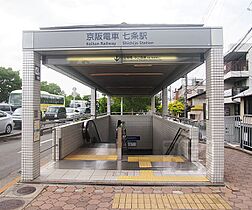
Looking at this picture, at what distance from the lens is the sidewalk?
3994 millimetres

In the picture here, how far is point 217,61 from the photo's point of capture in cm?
507

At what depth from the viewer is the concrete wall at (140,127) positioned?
19172 mm

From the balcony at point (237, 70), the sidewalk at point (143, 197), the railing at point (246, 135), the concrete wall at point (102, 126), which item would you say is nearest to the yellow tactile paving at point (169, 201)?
the sidewalk at point (143, 197)

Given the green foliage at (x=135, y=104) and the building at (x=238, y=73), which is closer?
the building at (x=238, y=73)

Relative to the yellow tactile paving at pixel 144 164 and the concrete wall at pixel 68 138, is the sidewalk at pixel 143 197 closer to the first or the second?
the yellow tactile paving at pixel 144 164

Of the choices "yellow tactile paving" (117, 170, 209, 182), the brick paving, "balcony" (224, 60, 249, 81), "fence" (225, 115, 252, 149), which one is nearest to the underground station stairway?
"yellow tactile paving" (117, 170, 209, 182)

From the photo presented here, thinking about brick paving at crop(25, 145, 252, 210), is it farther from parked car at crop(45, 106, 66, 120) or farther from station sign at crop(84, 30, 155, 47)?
parked car at crop(45, 106, 66, 120)

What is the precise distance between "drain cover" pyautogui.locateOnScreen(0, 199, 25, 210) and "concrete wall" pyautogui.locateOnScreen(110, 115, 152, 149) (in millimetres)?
14937

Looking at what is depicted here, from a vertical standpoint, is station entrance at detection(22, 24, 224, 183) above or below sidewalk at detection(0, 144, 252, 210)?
above

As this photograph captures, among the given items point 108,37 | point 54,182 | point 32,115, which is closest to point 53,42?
point 108,37

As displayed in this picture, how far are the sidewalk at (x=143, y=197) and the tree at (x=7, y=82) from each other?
36.4m

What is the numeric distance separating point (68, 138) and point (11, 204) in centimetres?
415

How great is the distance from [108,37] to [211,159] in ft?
11.0

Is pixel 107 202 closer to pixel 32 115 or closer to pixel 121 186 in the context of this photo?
pixel 121 186
